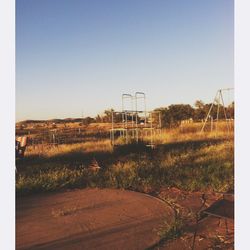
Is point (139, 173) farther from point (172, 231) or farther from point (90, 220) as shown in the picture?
point (172, 231)

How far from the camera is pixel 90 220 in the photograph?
251 cm

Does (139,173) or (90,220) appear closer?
(90,220)

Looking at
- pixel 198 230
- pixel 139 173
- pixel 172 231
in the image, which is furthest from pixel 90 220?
pixel 139 173

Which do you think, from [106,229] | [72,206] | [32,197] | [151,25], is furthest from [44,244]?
[151,25]

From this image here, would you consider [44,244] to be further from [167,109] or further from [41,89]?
[167,109]

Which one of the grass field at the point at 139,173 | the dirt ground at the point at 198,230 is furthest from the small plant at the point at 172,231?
the grass field at the point at 139,173

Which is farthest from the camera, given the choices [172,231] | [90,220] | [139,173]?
[139,173]

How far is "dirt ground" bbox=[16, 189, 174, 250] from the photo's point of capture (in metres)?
2.14

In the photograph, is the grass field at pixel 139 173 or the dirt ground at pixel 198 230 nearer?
the dirt ground at pixel 198 230

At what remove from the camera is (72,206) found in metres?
2.84

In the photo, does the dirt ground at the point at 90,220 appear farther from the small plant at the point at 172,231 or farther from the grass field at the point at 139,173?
the grass field at the point at 139,173

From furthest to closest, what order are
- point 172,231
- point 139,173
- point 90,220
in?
point 139,173, point 90,220, point 172,231

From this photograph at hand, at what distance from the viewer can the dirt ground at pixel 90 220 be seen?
2.14m
